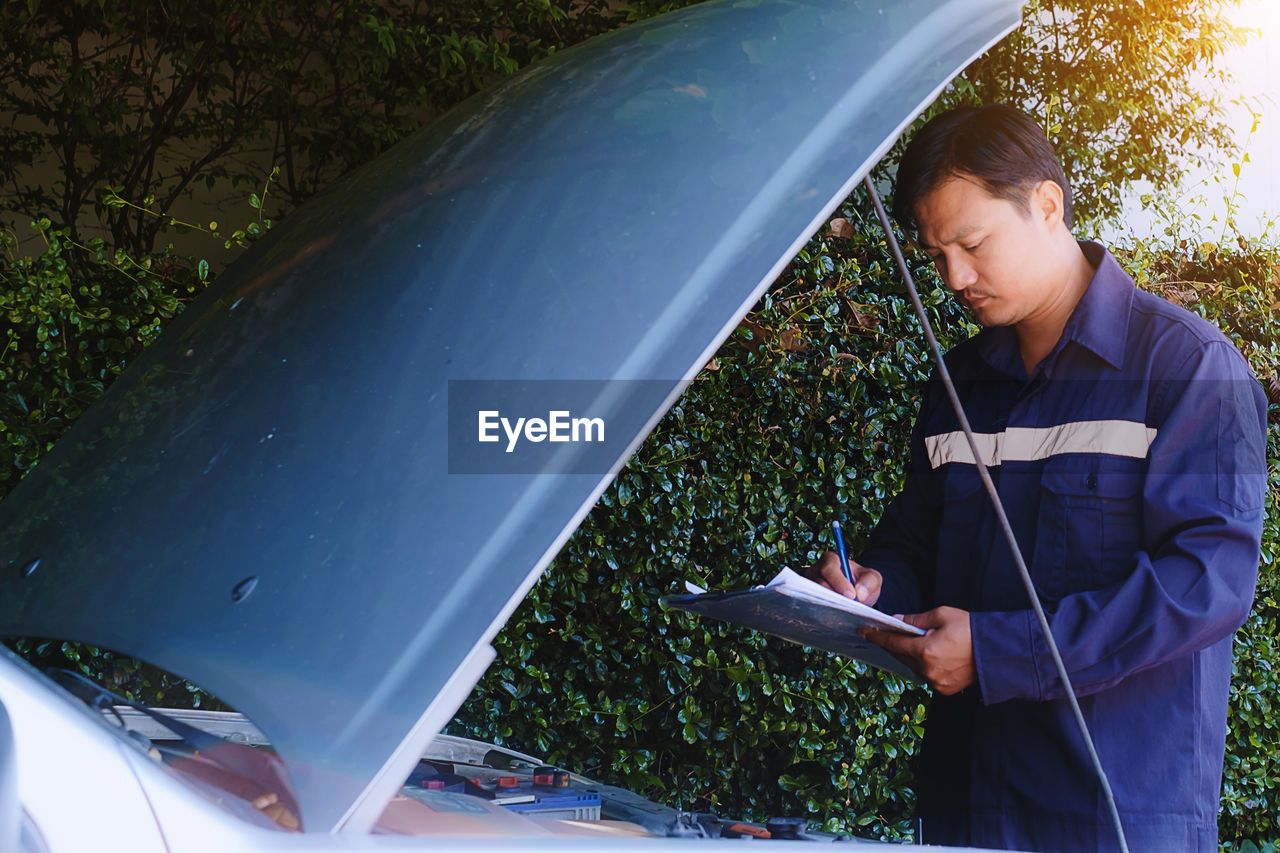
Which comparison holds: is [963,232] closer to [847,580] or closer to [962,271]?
[962,271]

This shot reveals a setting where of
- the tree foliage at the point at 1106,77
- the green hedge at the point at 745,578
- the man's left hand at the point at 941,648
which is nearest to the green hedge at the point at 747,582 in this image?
the green hedge at the point at 745,578

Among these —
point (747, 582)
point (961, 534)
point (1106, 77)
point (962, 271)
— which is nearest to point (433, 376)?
point (962, 271)

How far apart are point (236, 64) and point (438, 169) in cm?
397

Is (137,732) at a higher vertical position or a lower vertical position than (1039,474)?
lower

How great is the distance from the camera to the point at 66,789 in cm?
85

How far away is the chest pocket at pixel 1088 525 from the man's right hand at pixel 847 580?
1.06 ft

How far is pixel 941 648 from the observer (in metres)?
1.60

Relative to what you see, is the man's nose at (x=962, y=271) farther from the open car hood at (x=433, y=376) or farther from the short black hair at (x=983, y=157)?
the open car hood at (x=433, y=376)

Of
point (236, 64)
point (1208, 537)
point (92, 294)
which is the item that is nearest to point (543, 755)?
point (92, 294)

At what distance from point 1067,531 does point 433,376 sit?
1.12 meters

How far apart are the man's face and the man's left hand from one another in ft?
1.81

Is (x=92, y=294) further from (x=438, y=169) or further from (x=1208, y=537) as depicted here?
(x=1208, y=537)

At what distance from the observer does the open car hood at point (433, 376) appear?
952mm

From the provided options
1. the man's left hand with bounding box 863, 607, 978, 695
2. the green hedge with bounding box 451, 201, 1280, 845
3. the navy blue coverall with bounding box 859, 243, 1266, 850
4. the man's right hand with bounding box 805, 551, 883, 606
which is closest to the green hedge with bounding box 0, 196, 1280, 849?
the green hedge with bounding box 451, 201, 1280, 845
